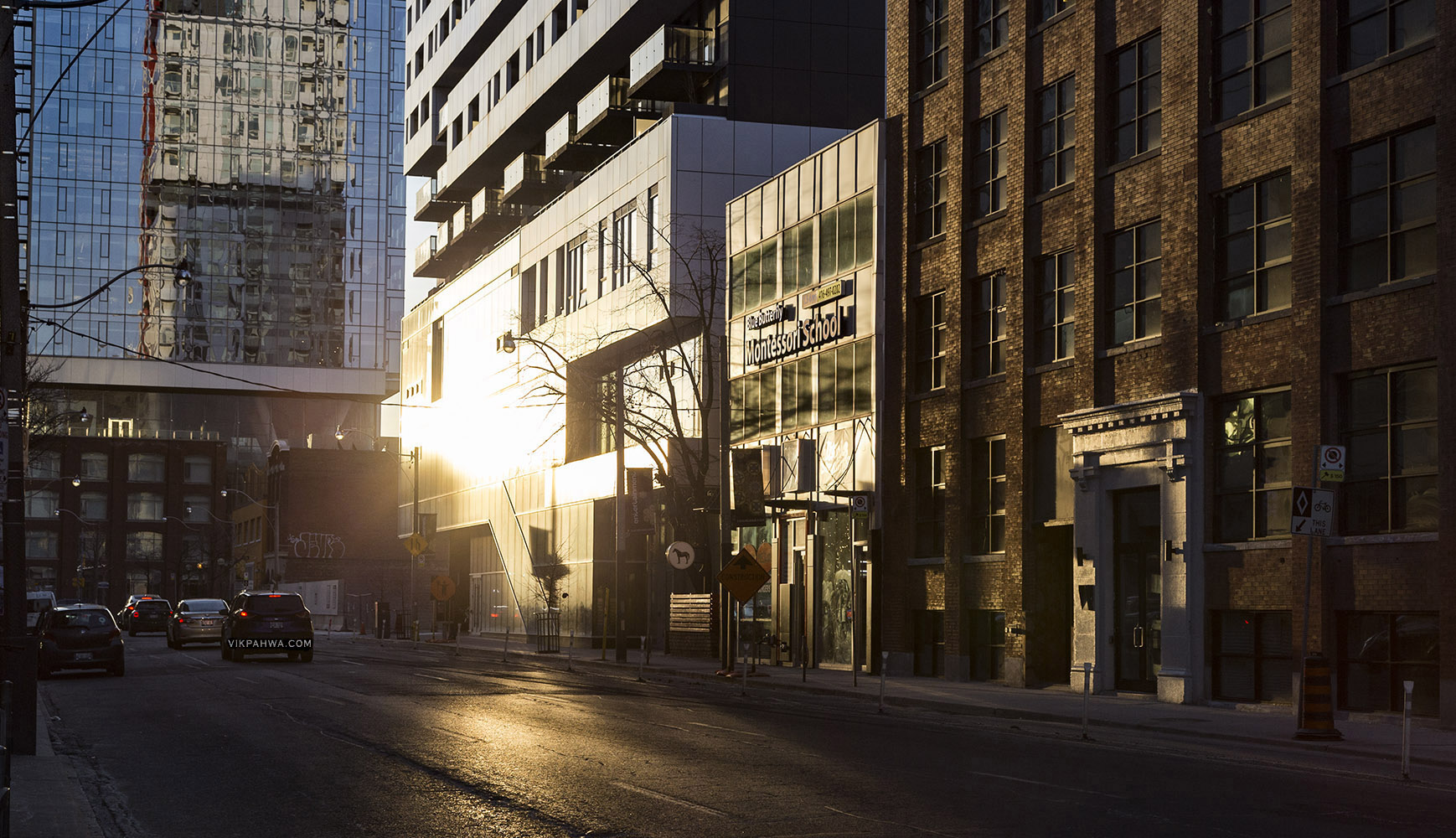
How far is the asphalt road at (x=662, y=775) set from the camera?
468 inches

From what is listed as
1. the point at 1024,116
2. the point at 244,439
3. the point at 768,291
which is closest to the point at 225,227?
the point at 244,439

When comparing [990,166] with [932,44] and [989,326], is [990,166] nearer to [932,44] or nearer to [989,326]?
[989,326]

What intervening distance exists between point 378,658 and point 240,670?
7.40 meters

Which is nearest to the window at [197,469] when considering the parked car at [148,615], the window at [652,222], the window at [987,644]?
the parked car at [148,615]

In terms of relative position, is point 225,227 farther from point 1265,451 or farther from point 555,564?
point 1265,451

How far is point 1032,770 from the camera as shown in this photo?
15656 millimetres

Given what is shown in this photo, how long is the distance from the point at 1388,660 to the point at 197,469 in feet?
407

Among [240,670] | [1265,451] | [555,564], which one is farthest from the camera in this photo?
[555,564]

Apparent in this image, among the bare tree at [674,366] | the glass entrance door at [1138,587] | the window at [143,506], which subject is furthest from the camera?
the window at [143,506]

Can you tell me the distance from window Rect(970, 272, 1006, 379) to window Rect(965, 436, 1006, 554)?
151 centimetres


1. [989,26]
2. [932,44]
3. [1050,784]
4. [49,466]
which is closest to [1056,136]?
[989,26]

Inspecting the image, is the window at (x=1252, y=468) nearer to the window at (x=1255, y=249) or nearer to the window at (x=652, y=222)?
the window at (x=1255, y=249)

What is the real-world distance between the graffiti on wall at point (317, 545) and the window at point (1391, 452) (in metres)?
87.9

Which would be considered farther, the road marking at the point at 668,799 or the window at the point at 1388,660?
the window at the point at 1388,660
